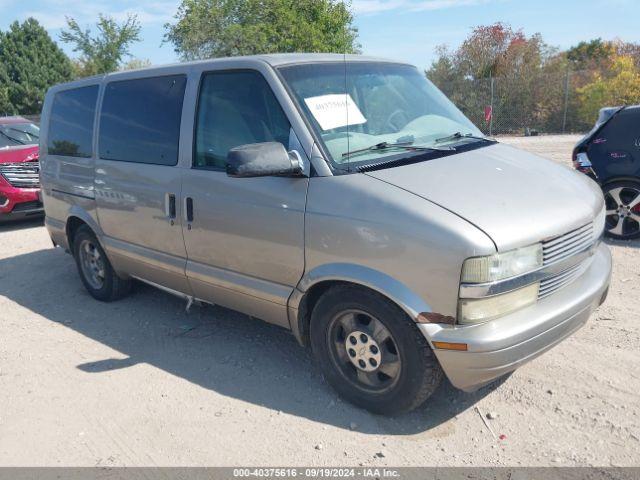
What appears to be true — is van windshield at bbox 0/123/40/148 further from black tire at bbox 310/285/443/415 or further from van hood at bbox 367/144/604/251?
van hood at bbox 367/144/604/251

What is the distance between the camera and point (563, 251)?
10.3ft

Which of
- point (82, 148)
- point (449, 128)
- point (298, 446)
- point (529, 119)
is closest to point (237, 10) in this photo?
point (529, 119)

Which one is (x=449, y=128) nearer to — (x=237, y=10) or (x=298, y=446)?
(x=298, y=446)

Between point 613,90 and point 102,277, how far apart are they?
19.1m

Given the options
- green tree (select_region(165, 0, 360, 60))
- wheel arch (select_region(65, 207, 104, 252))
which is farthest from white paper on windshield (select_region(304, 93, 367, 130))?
green tree (select_region(165, 0, 360, 60))

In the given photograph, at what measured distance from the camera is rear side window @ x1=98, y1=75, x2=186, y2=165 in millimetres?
4230

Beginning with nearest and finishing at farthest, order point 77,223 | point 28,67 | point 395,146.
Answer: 1. point 395,146
2. point 77,223
3. point 28,67

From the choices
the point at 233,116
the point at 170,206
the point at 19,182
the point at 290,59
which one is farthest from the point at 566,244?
the point at 19,182

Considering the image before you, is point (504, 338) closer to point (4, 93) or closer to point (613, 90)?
point (613, 90)

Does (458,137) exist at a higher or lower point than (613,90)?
lower

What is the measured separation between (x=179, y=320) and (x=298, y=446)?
7.32 feet

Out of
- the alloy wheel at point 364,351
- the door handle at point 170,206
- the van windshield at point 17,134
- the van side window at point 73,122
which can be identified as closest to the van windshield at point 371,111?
the alloy wheel at point 364,351

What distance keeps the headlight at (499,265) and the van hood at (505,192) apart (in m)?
0.05

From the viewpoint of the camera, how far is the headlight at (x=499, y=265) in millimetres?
2768
